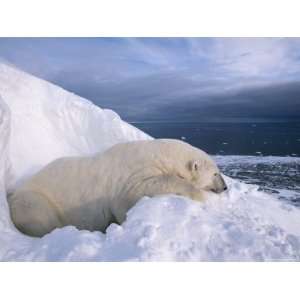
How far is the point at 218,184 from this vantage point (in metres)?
4.14

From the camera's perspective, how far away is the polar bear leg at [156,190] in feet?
12.5

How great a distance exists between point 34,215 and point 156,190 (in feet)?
3.52

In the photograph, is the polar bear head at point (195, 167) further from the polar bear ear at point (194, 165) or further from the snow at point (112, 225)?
the snow at point (112, 225)

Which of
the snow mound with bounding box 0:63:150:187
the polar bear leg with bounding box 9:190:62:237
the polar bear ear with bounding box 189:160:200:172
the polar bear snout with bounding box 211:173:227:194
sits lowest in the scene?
the polar bear leg with bounding box 9:190:62:237

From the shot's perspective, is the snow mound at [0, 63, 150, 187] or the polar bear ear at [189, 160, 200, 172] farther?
the snow mound at [0, 63, 150, 187]

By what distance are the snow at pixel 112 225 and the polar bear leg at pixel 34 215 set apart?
9 centimetres

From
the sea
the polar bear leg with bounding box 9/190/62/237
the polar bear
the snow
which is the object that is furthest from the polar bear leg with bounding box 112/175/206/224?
the polar bear leg with bounding box 9/190/62/237

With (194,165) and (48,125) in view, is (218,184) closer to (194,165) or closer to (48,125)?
(194,165)

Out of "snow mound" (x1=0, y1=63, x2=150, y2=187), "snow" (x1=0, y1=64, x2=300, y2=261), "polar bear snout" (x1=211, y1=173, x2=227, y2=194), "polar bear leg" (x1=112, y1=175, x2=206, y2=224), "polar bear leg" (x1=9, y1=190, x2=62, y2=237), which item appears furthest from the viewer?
"snow mound" (x1=0, y1=63, x2=150, y2=187)

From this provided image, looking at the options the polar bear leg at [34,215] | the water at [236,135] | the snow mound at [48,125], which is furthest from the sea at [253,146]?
the polar bear leg at [34,215]

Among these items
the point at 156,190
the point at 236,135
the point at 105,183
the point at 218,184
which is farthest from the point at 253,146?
the point at 105,183

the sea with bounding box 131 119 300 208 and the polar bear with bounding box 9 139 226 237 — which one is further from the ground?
the sea with bounding box 131 119 300 208

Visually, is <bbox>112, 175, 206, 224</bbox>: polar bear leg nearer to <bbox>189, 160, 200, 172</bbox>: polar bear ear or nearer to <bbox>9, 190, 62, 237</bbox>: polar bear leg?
<bbox>189, 160, 200, 172</bbox>: polar bear ear

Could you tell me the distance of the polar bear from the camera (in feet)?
13.0
